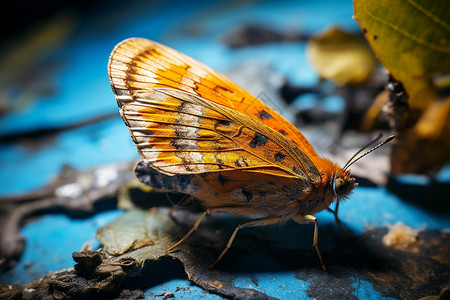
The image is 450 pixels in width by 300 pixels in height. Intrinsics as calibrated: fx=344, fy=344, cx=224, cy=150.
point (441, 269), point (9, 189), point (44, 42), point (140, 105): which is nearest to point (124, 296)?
point (140, 105)

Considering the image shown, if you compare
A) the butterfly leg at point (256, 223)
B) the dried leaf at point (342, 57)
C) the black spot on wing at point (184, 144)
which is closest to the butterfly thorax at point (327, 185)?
the butterfly leg at point (256, 223)

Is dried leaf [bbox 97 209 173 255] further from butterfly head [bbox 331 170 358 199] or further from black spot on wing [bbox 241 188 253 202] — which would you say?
butterfly head [bbox 331 170 358 199]

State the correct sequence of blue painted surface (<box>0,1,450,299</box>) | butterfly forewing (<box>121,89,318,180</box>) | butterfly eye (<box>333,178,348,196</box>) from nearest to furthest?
1. butterfly forewing (<box>121,89,318,180</box>)
2. butterfly eye (<box>333,178,348,196</box>)
3. blue painted surface (<box>0,1,450,299</box>)

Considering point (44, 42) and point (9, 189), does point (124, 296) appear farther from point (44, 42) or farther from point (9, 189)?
point (44, 42)

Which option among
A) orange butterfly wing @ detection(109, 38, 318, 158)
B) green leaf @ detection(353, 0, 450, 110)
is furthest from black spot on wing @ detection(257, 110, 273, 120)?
green leaf @ detection(353, 0, 450, 110)

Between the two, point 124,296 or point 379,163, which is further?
point 379,163

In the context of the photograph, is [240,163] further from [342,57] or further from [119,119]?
[119,119]

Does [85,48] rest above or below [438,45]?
above
